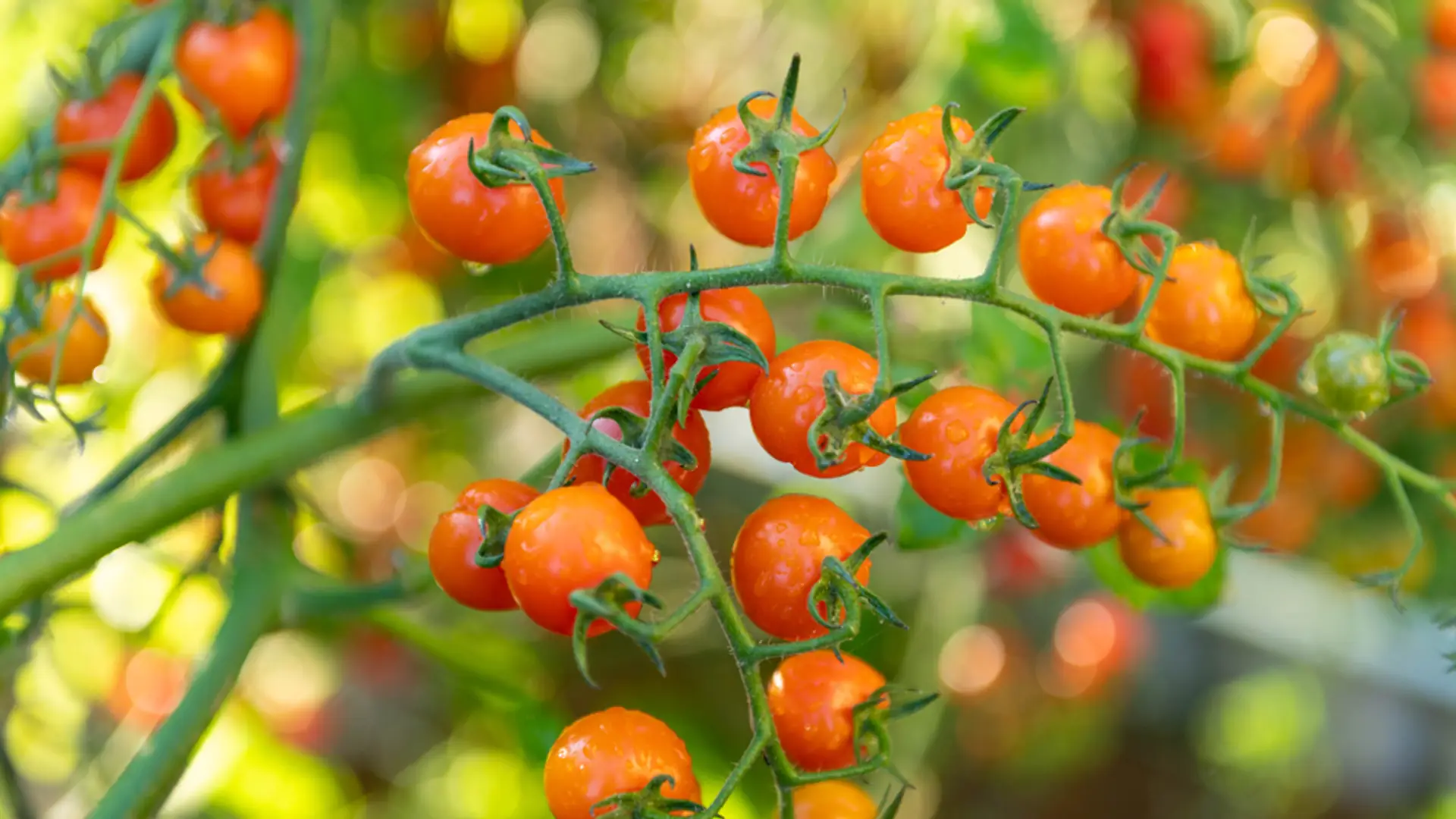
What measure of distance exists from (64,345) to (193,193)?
5.4 inches

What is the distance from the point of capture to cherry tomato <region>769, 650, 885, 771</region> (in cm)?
51

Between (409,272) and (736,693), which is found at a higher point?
(409,272)

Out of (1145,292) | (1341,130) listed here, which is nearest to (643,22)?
(1341,130)

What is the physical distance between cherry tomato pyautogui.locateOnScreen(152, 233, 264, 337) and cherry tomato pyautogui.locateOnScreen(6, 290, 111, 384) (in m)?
0.04

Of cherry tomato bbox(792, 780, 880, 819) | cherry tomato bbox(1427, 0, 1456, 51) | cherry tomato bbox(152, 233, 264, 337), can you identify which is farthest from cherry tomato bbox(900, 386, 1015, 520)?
cherry tomato bbox(1427, 0, 1456, 51)

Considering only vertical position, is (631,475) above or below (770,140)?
below

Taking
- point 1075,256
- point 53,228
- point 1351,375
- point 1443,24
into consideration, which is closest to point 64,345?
point 53,228

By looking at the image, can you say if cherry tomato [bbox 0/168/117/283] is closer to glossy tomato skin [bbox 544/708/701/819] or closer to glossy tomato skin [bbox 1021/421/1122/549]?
glossy tomato skin [bbox 544/708/701/819]

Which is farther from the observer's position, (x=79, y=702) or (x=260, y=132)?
(x=79, y=702)

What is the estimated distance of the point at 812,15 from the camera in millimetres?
1400

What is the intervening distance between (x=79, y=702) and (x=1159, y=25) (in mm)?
1386

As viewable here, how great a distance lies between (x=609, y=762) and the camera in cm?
45

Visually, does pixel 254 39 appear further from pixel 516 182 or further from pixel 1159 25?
pixel 1159 25

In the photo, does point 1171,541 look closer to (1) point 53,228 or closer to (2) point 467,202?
(2) point 467,202
